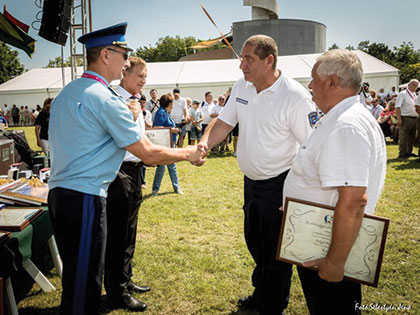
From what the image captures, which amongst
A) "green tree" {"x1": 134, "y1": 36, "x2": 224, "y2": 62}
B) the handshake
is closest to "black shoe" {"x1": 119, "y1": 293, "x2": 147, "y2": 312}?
the handshake

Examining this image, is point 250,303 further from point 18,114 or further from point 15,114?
point 18,114

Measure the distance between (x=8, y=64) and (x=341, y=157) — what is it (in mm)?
53624

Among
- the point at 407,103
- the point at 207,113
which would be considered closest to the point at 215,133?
the point at 407,103

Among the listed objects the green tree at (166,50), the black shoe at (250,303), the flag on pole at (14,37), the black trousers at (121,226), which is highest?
the green tree at (166,50)

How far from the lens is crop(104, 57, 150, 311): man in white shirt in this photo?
2.94m

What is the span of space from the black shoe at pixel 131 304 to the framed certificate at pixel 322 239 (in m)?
1.93

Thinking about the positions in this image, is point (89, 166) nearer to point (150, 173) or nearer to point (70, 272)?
point (70, 272)

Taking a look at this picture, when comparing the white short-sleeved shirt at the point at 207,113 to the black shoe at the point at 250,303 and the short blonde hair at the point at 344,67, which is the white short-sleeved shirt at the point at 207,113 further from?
the short blonde hair at the point at 344,67

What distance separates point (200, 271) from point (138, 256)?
90 cm

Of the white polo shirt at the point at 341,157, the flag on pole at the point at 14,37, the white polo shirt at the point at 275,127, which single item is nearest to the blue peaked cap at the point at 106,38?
the white polo shirt at the point at 275,127

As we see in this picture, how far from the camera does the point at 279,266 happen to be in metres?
2.64

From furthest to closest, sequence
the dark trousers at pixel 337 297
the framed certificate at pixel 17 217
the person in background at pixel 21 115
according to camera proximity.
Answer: the person in background at pixel 21 115, the framed certificate at pixel 17 217, the dark trousers at pixel 337 297

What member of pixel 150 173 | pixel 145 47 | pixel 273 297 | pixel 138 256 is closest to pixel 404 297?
pixel 273 297

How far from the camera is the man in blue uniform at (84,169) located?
1.96 m
